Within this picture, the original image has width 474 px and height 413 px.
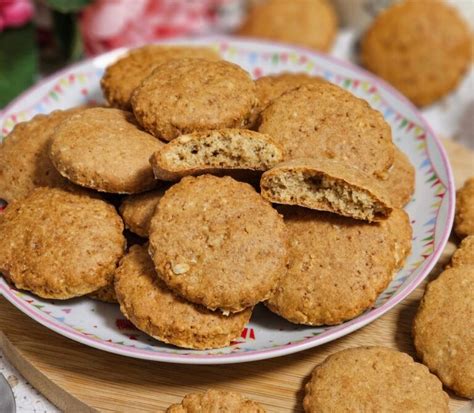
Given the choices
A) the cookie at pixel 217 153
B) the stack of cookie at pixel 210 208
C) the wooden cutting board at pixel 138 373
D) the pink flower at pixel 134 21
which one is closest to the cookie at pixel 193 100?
the stack of cookie at pixel 210 208

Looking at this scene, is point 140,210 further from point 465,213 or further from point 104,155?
point 465,213

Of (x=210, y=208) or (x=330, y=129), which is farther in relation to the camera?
(x=330, y=129)

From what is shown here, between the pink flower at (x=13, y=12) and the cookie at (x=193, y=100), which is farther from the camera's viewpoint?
the pink flower at (x=13, y=12)

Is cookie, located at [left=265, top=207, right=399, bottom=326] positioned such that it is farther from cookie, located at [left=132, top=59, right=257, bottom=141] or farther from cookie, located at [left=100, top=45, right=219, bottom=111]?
cookie, located at [left=100, top=45, right=219, bottom=111]

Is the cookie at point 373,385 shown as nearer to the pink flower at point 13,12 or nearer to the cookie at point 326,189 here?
the cookie at point 326,189

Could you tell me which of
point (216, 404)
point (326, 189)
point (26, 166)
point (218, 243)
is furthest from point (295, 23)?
point (216, 404)

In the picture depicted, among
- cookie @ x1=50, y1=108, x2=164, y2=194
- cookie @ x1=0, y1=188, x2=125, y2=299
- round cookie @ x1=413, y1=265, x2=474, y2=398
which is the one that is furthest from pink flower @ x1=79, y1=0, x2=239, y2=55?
round cookie @ x1=413, y1=265, x2=474, y2=398

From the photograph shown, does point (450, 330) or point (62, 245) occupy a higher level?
point (62, 245)
